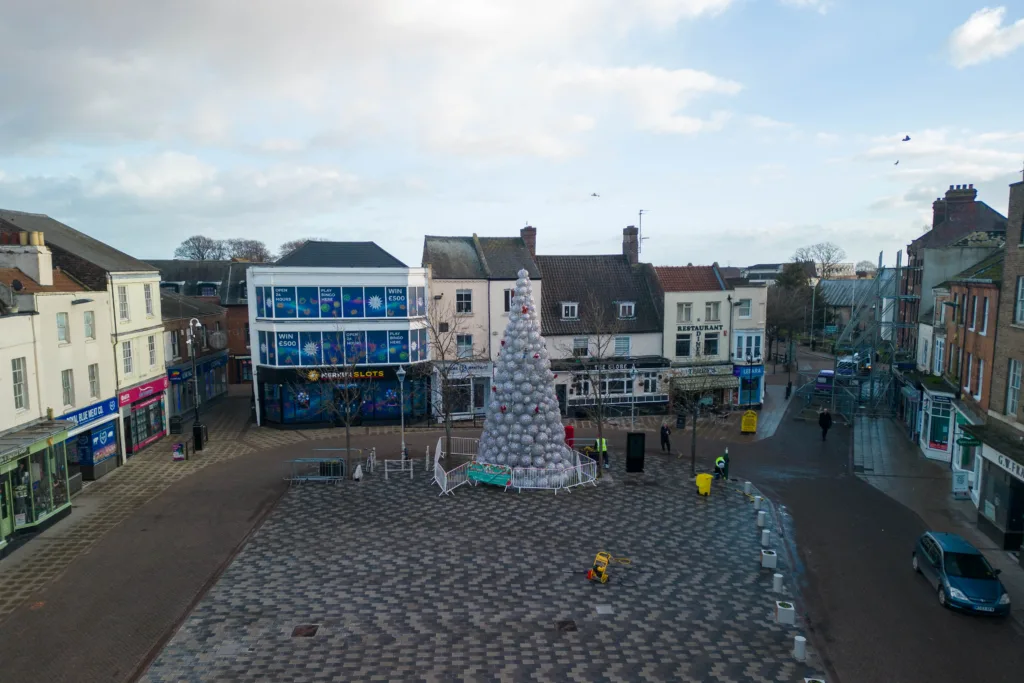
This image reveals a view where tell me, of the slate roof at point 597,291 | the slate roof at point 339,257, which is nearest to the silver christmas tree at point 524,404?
the slate roof at point 339,257

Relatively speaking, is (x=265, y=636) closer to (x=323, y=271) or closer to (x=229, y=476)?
(x=229, y=476)

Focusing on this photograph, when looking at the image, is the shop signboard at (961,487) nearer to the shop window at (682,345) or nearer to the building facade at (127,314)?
the shop window at (682,345)

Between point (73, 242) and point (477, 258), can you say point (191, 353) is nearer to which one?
A: point (73, 242)

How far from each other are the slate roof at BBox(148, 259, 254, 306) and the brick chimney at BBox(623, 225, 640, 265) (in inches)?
1153

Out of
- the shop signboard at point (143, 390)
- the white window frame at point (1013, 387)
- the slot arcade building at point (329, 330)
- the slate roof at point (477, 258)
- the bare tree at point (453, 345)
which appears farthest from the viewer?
the slate roof at point (477, 258)

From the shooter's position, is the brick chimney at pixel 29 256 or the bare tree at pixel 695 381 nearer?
the brick chimney at pixel 29 256

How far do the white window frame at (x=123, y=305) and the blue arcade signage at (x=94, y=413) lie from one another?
13.2ft

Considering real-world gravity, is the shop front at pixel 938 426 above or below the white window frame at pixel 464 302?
below

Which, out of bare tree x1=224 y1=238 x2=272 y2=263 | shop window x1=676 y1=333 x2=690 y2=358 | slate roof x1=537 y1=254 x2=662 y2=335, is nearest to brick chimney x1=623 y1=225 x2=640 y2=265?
slate roof x1=537 y1=254 x2=662 y2=335

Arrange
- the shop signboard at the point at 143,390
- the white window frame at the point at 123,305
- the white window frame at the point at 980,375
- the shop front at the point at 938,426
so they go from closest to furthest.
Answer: the white window frame at the point at 980,375 < the shop signboard at the point at 143,390 < the shop front at the point at 938,426 < the white window frame at the point at 123,305

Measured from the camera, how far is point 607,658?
13078 mm

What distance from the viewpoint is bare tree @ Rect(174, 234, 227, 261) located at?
9944 centimetres

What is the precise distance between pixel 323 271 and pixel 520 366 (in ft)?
50.9

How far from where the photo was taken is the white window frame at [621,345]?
40188 mm
